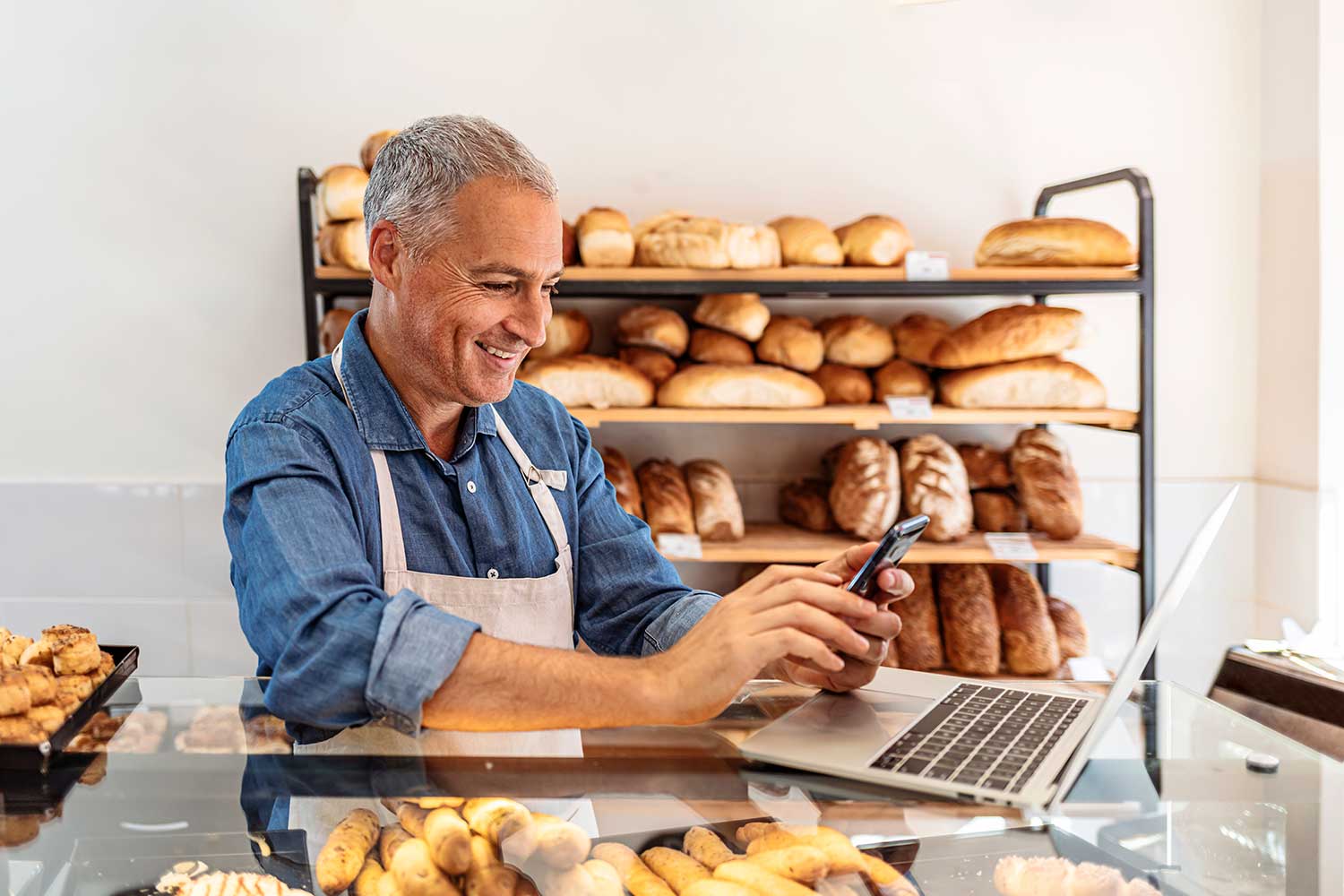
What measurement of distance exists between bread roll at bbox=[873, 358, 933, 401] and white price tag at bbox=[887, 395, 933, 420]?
0.11 feet

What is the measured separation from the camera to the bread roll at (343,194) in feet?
9.00

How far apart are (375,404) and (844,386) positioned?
1.79 meters

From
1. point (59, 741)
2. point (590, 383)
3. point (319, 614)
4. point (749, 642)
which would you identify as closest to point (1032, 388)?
point (590, 383)

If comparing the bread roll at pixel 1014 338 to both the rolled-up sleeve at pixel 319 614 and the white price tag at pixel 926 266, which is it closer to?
the white price tag at pixel 926 266

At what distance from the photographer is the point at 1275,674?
1.98 meters

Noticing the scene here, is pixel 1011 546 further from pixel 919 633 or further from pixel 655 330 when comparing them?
pixel 655 330

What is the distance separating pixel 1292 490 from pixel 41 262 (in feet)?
12.2

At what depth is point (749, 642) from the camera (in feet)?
3.53

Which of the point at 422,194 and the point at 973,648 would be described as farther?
the point at 973,648

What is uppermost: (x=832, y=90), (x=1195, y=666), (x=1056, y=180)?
(x=832, y=90)

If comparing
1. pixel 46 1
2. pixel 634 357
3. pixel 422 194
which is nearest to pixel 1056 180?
pixel 634 357

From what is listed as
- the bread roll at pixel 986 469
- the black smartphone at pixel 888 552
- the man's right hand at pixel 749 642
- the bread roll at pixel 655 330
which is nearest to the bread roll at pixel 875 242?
the bread roll at pixel 655 330

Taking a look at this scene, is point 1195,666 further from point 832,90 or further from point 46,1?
point 46,1

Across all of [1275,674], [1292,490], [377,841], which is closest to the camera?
[377,841]
